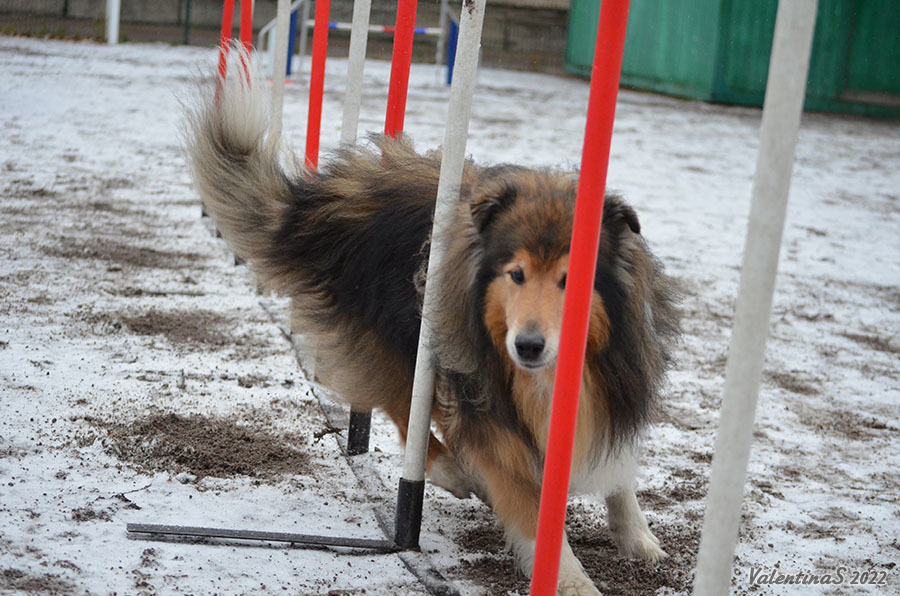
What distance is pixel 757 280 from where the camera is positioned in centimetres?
146

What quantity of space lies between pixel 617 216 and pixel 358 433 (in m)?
1.23

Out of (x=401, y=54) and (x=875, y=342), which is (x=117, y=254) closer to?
(x=401, y=54)

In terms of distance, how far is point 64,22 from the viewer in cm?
1463

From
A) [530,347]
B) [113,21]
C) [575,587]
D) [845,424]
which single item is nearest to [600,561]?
[575,587]

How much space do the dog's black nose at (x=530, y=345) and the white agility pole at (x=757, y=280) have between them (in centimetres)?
65

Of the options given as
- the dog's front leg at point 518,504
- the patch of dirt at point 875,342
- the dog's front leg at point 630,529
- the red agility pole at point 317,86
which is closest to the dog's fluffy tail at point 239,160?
the red agility pole at point 317,86

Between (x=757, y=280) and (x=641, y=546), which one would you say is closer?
(x=757, y=280)

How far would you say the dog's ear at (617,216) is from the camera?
2260mm

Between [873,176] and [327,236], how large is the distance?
297 inches

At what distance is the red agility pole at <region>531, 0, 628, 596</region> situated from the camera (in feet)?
5.82

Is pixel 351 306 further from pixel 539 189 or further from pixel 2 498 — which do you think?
pixel 2 498

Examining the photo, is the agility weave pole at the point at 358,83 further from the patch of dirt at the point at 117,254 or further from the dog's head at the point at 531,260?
the patch of dirt at the point at 117,254

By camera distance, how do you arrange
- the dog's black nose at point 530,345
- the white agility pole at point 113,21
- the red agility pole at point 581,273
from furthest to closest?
the white agility pole at point 113,21, the dog's black nose at point 530,345, the red agility pole at point 581,273

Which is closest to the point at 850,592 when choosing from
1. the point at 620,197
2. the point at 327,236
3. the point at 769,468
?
the point at 769,468
